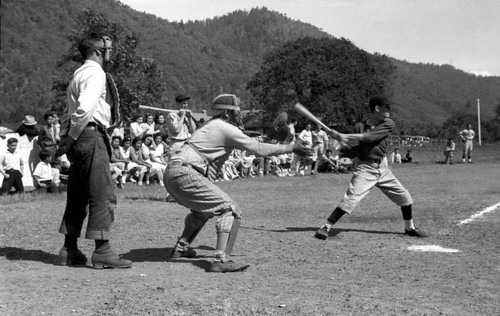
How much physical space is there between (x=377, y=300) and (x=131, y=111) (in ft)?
160

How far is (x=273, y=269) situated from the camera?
659 cm

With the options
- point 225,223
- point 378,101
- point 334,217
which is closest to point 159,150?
point 334,217

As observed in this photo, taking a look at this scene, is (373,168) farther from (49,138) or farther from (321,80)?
(321,80)

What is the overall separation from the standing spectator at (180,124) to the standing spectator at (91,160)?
4.45 meters

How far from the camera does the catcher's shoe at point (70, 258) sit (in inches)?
266

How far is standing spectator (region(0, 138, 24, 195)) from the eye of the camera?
1464cm

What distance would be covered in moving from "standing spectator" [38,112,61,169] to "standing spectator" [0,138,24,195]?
856 millimetres

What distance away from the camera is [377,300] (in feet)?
17.4

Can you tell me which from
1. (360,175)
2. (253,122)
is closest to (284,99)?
(253,122)

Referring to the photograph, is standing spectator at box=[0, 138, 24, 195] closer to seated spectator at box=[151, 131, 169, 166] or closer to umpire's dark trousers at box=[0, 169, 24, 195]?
umpire's dark trousers at box=[0, 169, 24, 195]

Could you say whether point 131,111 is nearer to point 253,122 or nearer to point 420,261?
point 420,261

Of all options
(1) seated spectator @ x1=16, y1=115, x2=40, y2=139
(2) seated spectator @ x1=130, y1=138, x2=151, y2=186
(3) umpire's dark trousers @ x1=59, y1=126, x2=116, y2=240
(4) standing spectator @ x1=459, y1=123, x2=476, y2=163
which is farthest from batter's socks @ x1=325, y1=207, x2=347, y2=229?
(4) standing spectator @ x1=459, y1=123, x2=476, y2=163

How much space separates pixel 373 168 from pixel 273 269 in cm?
311

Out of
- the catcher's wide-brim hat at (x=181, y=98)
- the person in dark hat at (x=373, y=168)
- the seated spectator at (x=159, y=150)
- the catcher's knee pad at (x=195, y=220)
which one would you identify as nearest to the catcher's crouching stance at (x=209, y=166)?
the catcher's knee pad at (x=195, y=220)
